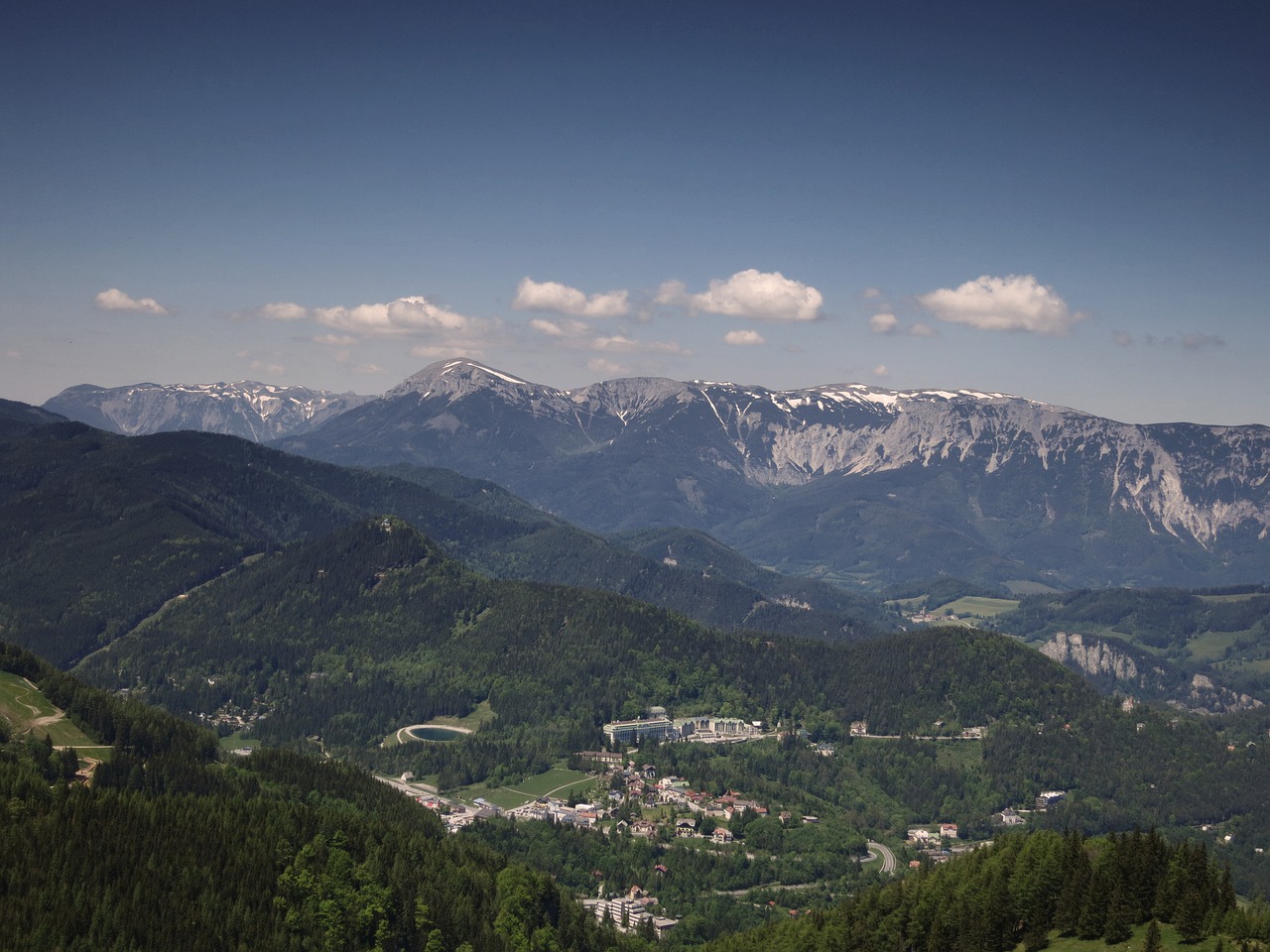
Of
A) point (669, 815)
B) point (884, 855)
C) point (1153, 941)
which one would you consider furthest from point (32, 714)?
point (1153, 941)

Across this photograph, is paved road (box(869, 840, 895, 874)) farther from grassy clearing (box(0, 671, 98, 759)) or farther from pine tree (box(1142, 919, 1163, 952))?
grassy clearing (box(0, 671, 98, 759))

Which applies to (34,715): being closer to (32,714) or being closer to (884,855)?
(32,714)

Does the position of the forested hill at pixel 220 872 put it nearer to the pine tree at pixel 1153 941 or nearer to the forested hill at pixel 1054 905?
the forested hill at pixel 1054 905

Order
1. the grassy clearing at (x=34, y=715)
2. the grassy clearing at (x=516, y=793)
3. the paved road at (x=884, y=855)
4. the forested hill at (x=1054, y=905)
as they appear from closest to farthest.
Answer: the forested hill at (x=1054, y=905) → the grassy clearing at (x=34, y=715) → the paved road at (x=884, y=855) → the grassy clearing at (x=516, y=793)

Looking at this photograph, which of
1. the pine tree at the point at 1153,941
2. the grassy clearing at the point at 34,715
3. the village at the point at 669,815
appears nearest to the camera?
the pine tree at the point at 1153,941

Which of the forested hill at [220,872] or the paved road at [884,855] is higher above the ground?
the forested hill at [220,872]

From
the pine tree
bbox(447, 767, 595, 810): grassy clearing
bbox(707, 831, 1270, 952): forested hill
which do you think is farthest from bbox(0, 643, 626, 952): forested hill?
the pine tree

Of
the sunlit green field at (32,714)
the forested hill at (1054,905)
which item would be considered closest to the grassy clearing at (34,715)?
the sunlit green field at (32,714)
